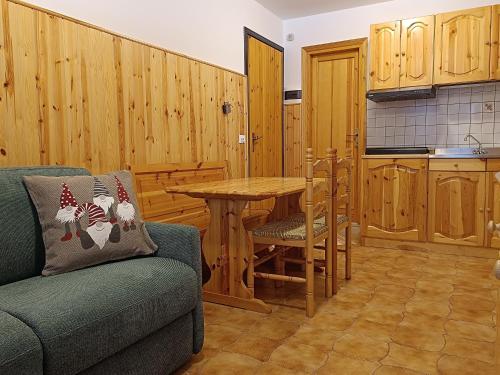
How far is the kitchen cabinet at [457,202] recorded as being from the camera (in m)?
3.49

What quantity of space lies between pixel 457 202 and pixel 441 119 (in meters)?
1.01

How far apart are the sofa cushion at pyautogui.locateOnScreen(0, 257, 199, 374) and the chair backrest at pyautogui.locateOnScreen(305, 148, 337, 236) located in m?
0.81

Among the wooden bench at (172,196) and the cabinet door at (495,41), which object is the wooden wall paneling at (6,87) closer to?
the wooden bench at (172,196)

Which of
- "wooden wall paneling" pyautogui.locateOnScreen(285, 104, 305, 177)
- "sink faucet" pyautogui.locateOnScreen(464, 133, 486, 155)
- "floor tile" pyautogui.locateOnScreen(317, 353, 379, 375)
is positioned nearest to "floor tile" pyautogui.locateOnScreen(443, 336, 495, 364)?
"floor tile" pyautogui.locateOnScreen(317, 353, 379, 375)

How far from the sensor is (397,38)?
3.90m

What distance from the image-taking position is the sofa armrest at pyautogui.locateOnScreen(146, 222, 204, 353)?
1.75 meters

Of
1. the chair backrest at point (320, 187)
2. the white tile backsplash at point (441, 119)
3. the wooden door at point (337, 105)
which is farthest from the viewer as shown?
the wooden door at point (337, 105)

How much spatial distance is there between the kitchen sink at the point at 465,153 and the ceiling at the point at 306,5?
69.1 inches

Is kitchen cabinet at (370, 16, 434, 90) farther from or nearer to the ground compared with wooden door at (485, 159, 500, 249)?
farther from the ground

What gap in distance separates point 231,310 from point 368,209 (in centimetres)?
209

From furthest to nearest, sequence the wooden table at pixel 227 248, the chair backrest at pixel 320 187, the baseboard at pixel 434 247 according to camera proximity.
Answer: the baseboard at pixel 434 247
the wooden table at pixel 227 248
the chair backrest at pixel 320 187

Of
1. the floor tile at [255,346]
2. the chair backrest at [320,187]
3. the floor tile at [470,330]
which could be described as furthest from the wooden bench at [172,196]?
the floor tile at [470,330]

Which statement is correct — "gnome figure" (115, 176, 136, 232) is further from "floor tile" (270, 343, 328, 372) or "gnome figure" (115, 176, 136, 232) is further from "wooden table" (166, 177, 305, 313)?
"floor tile" (270, 343, 328, 372)

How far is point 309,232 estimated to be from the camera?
224cm
